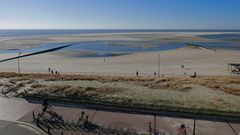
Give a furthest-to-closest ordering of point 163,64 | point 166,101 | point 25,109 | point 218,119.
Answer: point 163,64, point 166,101, point 25,109, point 218,119

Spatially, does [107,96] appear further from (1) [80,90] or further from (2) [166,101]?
(2) [166,101]

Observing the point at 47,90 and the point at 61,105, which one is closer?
the point at 61,105

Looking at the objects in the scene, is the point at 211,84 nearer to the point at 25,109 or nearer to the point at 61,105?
the point at 61,105

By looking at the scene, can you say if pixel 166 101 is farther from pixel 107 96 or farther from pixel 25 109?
pixel 25 109

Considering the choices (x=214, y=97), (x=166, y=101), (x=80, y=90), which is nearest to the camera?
(x=166, y=101)

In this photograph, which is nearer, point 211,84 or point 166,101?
point 166,101

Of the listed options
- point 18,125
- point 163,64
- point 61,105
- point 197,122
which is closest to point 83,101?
point 61,105

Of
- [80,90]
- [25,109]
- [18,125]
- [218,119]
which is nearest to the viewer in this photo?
[18,125]

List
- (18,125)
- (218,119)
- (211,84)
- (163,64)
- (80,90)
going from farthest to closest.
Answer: (163,64) < (211,84) < (80,90) < (218,119) < (18,125)

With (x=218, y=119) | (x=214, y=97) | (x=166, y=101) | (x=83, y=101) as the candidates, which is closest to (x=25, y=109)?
(x=83, y=101)
